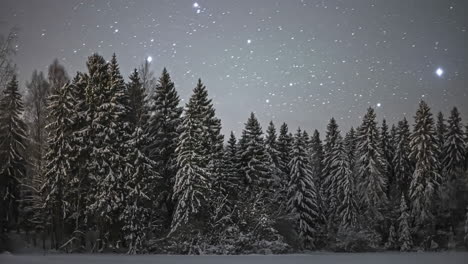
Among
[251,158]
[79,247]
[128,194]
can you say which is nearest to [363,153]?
[251,158]

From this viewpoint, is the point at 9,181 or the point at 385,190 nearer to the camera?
the point at 9,181

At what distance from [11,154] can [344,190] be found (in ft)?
124

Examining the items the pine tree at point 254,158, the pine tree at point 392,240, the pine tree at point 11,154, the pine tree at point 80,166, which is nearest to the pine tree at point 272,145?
the pine tree at point 254,158

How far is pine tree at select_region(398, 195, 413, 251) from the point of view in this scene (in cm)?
4747

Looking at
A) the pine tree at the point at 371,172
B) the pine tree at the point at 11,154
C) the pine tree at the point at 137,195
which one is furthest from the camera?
the pine tree at the point at 371,172

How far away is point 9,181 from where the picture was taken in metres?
37.5

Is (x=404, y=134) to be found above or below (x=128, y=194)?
above

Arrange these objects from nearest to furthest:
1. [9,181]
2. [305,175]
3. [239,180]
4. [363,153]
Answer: [9,181]
[239,180]
[305,175]
[363,153]

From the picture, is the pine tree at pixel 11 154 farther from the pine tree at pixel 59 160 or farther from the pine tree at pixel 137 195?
the pine tree at pixel 137 195

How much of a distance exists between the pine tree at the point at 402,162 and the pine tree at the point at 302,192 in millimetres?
14248

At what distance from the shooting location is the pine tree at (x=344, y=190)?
50.8 metres

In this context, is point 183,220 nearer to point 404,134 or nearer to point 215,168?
point 215,168

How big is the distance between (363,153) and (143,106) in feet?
97.7

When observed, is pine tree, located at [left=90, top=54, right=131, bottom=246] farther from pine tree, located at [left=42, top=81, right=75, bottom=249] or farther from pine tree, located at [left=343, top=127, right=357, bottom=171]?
pine tree, located at [left=343, top=127, right=357, bottom=171]
